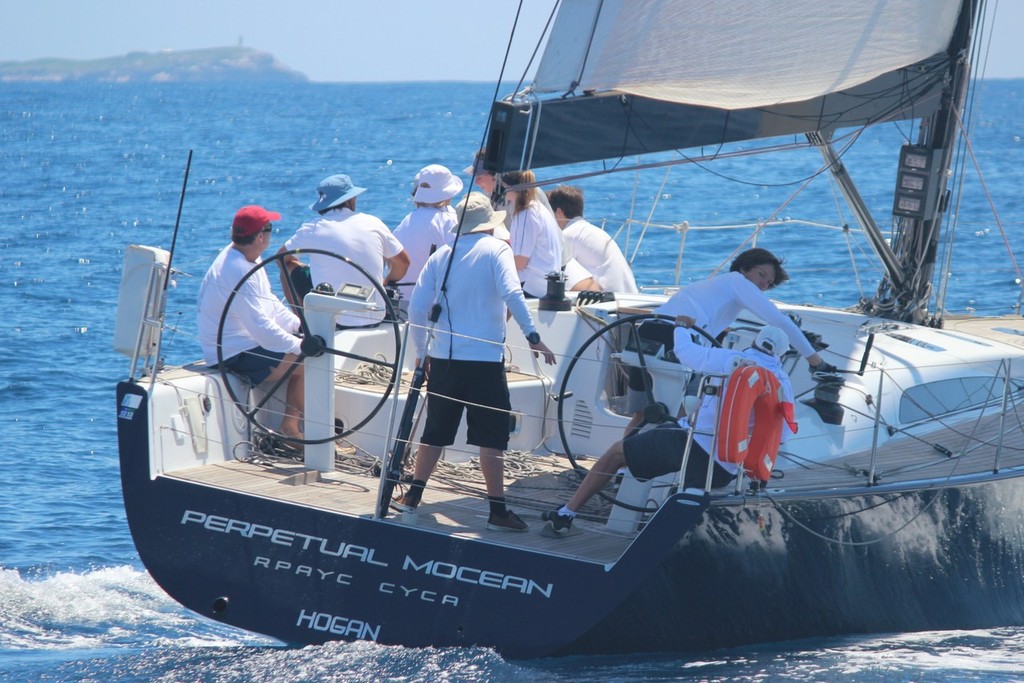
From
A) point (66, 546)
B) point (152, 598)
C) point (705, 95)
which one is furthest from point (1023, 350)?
point (66, 546)

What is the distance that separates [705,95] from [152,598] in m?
3.90

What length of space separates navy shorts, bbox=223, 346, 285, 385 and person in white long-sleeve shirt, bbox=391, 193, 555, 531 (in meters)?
0.97

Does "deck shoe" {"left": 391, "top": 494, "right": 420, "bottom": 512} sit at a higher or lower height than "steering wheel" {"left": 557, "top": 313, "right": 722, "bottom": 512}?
lower

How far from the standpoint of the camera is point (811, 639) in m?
6.09

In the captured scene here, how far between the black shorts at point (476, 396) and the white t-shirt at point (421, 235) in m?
1.83

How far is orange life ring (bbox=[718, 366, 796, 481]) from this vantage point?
17.0 ft

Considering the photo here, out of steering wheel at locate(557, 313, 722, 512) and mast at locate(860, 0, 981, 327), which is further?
mast at locate(860, 0, 981, 327)

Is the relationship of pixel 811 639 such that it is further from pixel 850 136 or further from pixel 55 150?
pixel 55 150

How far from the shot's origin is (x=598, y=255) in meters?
8.31

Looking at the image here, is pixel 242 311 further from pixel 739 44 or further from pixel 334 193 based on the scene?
pixel 739 44

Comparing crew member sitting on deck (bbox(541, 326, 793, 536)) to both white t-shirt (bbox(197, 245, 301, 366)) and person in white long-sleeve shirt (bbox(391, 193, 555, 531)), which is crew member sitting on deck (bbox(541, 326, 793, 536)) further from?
white t-shirt (bbox(197, 245, 301, 366))

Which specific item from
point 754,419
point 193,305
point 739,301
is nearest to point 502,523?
point 754,419

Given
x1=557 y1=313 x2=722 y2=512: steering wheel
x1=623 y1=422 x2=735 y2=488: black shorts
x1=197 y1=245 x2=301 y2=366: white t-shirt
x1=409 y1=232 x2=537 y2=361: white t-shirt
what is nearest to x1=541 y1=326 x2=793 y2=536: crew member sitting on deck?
x1=623 y1=422 x2=735 y2=488: black shorts

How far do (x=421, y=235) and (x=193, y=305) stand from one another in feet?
27.1
